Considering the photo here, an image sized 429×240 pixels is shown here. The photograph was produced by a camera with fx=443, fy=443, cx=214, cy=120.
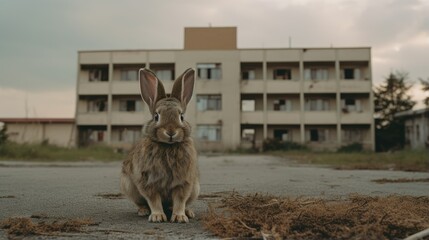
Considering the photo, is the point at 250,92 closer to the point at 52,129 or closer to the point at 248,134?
the point at 248,134

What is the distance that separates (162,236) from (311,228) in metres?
0.97

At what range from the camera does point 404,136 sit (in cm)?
4575

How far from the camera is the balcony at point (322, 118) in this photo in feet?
140

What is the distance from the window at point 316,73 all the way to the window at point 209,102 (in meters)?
9.03

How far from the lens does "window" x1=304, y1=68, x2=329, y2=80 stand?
43822 mm

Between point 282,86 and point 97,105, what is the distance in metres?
19.0

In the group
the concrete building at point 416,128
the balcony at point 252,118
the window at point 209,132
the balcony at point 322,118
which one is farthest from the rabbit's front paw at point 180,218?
the balcony at point 322,118

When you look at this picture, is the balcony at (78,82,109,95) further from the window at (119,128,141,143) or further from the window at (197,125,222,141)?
the window at (197,125,222,141)

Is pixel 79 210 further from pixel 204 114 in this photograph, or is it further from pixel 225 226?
pixel 204 114

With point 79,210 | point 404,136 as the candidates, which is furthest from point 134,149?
point 404,136

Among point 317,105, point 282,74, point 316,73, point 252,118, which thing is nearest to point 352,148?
point 317,105

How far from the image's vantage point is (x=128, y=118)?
44.1 meters

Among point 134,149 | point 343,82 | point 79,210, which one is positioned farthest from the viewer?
point 343,82

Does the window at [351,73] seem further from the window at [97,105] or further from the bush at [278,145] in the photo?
the window at [97,105]
